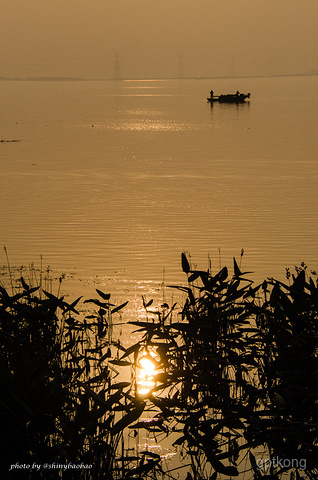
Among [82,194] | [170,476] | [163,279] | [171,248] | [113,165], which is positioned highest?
[113,165]

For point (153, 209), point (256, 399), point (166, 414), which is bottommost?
point (166, 414)

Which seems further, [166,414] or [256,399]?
[256,399]

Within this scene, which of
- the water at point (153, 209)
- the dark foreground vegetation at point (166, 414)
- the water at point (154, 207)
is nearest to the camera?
the dark foreground vegetation at point (166, 414)

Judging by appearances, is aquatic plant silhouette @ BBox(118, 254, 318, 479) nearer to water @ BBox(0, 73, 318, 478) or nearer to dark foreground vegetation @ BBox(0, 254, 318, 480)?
dark foreground vegetation @ BBox(0, 254, 318, 480)

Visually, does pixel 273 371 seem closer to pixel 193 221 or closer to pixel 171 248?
pixel 171 248

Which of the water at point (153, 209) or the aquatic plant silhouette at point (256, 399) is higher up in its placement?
the water at point (153, 209)

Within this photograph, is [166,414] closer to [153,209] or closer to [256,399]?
[256,399]

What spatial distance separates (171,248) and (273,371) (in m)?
11.1

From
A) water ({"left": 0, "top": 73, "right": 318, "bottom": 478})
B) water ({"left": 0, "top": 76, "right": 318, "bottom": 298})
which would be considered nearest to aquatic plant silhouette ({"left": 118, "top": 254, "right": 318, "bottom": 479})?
water ({"left": 0, "top": 73, "right": 318, "bottom": 478})

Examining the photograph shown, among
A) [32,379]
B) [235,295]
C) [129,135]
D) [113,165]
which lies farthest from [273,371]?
[129,135]

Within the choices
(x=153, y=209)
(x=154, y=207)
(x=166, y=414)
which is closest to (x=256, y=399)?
(x=166, y=414)

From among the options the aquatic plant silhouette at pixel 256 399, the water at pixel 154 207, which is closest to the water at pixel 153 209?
the water at pixel 154 207

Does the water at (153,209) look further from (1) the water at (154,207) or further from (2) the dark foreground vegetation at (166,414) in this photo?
(2) the dark foreground vegetation at (166,414)

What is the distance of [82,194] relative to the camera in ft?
83.3
